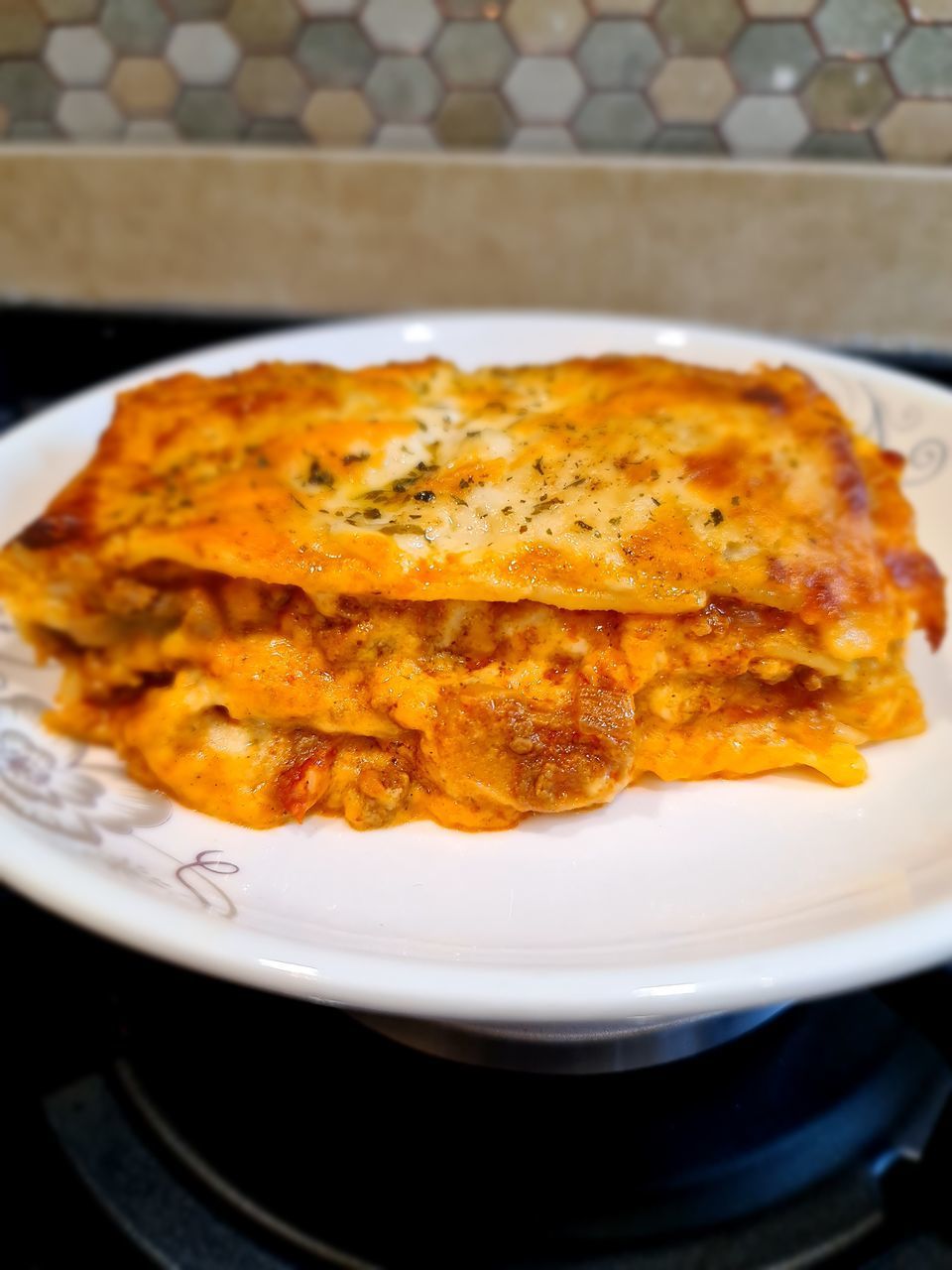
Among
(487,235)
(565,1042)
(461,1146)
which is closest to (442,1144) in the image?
(461,1146)

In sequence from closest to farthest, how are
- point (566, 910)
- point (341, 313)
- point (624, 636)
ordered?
point (566, 910) → point (624, 636) → point (341, 313)

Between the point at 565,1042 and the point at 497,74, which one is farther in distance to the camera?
the point at 497,74

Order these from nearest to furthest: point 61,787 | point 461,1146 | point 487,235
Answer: point 461,1146
point 61,787
point 487,235

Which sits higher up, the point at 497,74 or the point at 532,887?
the point at 497,74

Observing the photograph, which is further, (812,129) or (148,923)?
(812,129)

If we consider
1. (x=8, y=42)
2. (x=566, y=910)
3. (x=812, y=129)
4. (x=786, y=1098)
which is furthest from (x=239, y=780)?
(x=8, y=42)

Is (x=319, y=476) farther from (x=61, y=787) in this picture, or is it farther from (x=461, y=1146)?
(x=461, y=1146)

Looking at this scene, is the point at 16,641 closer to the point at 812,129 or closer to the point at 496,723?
the point at 496,723
